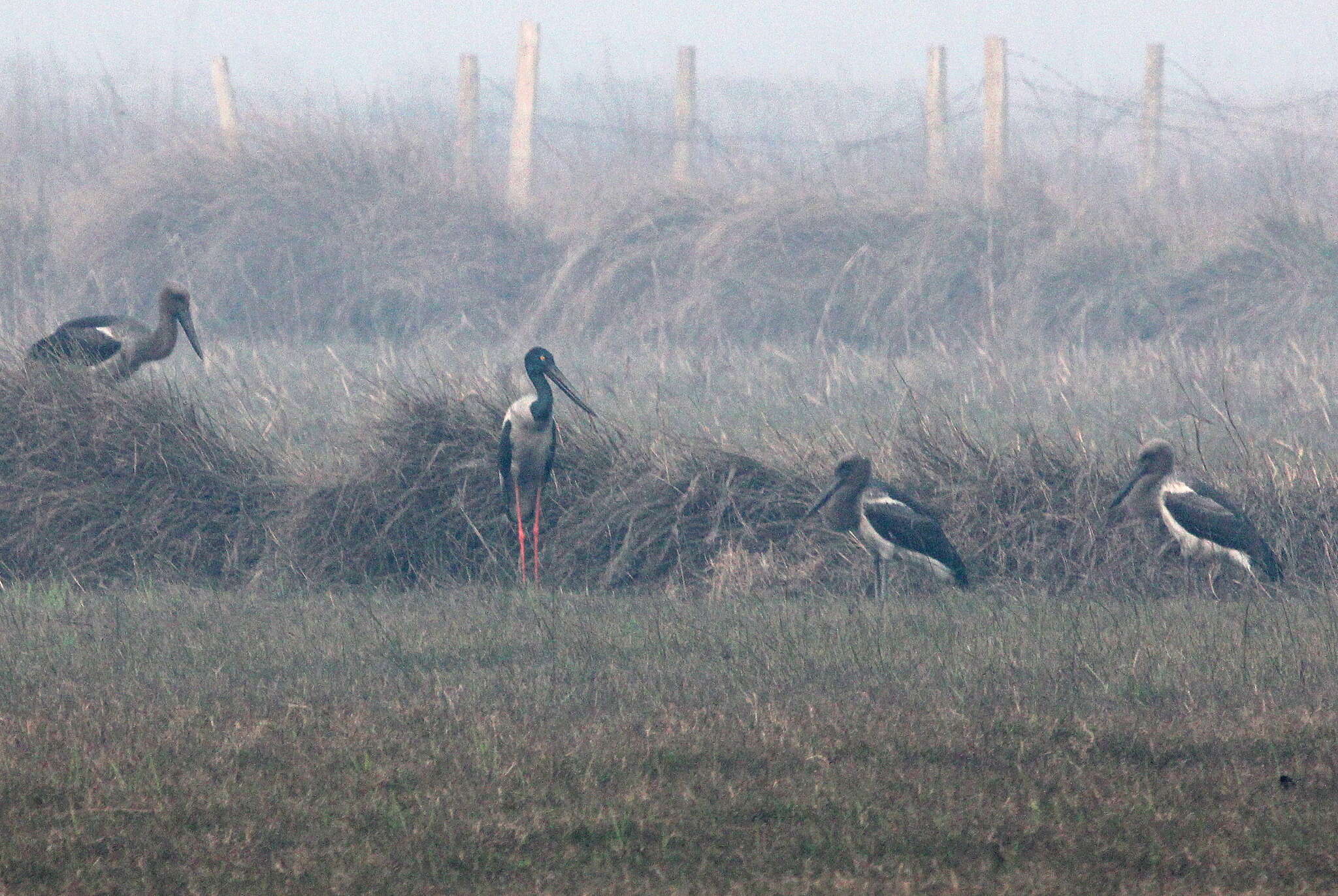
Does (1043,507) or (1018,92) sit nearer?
(1043,507)

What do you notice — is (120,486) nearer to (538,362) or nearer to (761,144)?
(538,362)

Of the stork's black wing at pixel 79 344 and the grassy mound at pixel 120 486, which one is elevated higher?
Answer: the stork's black wing at pixel 79 344

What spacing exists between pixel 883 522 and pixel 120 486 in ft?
13.3

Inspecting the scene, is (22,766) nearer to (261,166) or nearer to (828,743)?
(828,743)

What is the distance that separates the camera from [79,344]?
10.8 meters

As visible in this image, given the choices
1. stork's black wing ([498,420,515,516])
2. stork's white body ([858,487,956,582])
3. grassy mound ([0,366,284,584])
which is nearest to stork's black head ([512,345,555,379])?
stork's black wing ([498,420,515,516])

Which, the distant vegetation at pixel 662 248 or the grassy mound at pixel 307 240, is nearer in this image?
the distant vegetation at pixel 662 248

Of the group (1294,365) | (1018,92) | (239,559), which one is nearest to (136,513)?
(239,559)

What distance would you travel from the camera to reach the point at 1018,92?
5778 centimetres

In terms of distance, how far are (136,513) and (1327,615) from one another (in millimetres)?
5897

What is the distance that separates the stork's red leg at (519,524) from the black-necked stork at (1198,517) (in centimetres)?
287

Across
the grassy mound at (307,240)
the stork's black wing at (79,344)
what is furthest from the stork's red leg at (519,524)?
the grassy mound at (307,240)

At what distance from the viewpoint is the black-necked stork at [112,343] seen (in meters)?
10.6

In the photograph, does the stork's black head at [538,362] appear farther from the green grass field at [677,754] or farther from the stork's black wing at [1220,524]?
the stork's black wing at [1220,524]
